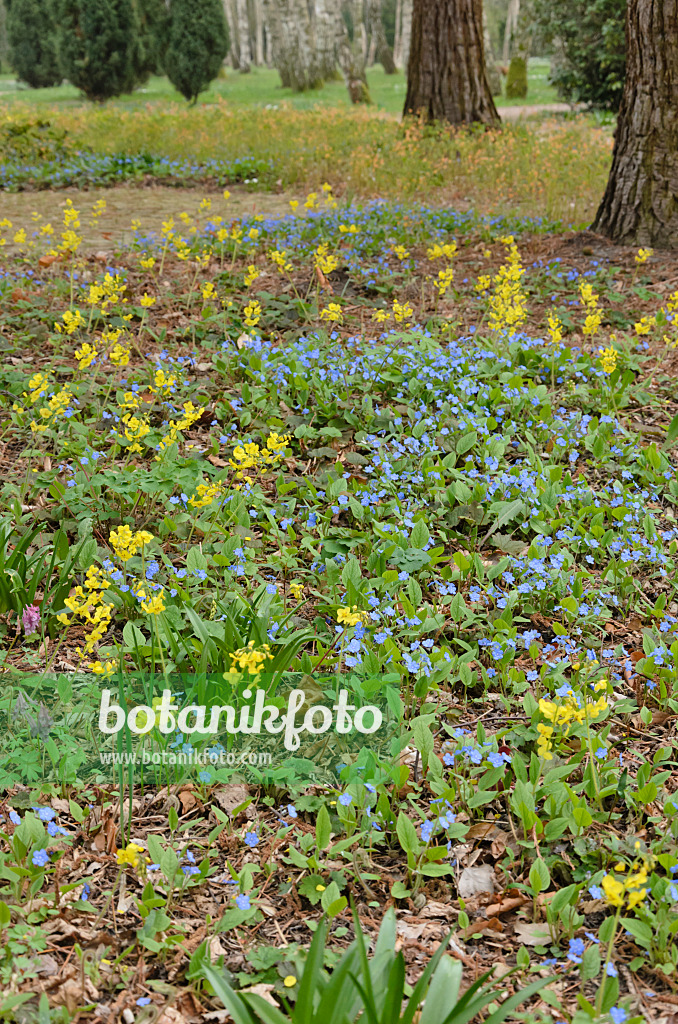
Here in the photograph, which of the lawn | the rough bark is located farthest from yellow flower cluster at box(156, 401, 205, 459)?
the rough bark

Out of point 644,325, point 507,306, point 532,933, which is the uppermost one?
point 507,306

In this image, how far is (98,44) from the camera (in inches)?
793

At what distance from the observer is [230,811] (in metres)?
2.21

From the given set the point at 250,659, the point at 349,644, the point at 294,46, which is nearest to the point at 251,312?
the point at 349,644

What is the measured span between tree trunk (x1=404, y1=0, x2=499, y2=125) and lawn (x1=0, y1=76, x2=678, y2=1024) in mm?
5601

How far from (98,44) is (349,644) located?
22384 millimetres

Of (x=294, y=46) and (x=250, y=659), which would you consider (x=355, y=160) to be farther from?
(x=294, y=46)

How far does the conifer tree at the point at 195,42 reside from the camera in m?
20.2

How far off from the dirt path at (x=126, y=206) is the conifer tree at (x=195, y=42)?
13344mm

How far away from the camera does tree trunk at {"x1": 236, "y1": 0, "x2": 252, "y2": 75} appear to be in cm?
3333

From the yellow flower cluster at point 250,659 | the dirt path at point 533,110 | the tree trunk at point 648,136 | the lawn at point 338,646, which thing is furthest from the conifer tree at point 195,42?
the yellow flower cluster at point 250,659

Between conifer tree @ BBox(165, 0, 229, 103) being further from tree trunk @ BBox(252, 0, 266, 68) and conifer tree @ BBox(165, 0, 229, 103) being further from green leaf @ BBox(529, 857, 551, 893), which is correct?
tree trunk @ BBox(252, 0, 266, 68)

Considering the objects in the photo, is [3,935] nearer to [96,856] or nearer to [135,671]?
[96,856]

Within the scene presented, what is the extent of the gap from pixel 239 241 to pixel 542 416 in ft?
10.0
